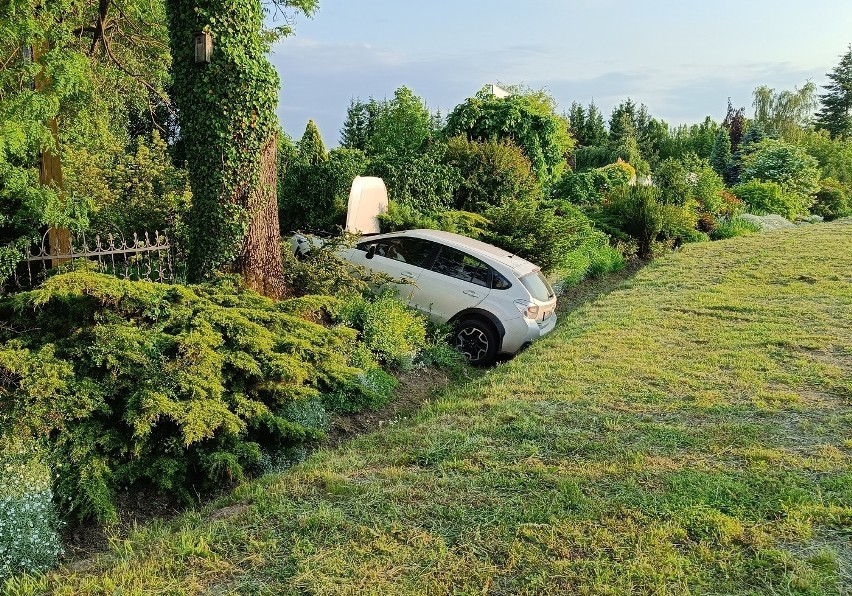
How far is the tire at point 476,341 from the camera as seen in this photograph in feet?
29.1

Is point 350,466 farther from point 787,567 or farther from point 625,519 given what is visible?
point 787,567

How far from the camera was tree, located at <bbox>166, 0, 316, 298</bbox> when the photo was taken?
7.43 m

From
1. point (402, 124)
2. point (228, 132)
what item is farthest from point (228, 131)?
point (402, 124)

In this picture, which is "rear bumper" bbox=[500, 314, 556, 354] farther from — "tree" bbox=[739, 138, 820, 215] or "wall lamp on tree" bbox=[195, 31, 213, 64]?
"tree" bbox=[739, 138, 820, 215]

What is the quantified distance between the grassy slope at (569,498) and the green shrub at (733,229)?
575 inches

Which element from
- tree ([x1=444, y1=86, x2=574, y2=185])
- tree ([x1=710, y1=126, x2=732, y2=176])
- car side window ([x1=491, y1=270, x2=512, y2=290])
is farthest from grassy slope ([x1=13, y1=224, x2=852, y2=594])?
tree ([x1=710, y1=126, x2=732, y2=176])

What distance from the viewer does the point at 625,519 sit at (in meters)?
3.64

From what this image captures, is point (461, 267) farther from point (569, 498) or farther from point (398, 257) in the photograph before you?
point (569, 498)

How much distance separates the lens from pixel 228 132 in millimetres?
7543

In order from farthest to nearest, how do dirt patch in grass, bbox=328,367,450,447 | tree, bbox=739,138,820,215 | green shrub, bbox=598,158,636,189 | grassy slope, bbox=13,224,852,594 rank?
tree, bbox=739,138,820,215 < green shrub, bbox=598,158,636,189 < dirt patch in grass, bbox=328,367,450,447 < grassy slope, bbox=13,224,852,594

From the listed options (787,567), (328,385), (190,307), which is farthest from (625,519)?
(190,307)

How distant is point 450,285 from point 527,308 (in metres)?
1.15

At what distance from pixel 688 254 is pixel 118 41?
13664 millimetres

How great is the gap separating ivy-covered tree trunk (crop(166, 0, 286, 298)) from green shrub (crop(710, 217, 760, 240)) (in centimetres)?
1661
